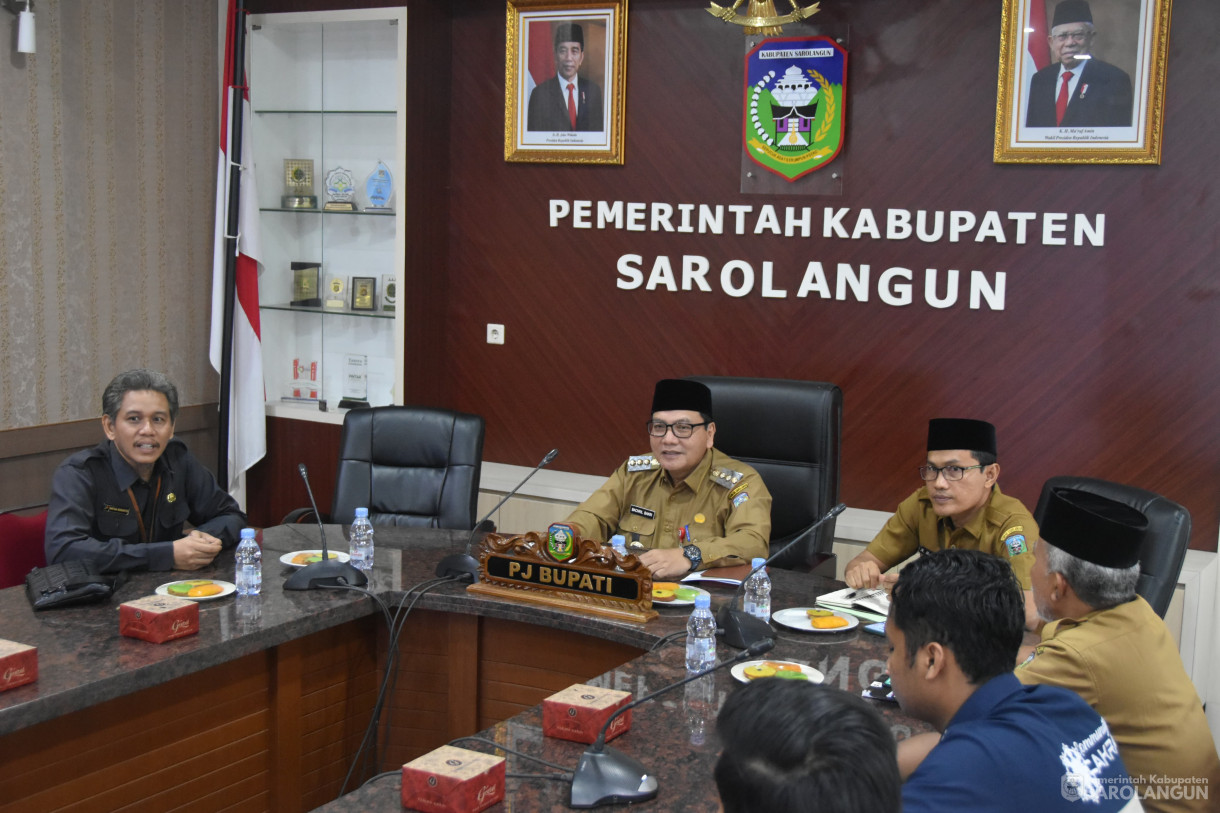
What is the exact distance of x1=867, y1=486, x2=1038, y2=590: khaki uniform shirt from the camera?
2.84 metres

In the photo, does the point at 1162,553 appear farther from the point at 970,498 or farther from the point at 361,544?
the point at 361,544

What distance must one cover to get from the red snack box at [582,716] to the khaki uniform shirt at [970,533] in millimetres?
1079

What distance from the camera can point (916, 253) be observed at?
166 inches

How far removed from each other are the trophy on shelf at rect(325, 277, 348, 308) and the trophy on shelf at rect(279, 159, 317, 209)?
33 centimetres

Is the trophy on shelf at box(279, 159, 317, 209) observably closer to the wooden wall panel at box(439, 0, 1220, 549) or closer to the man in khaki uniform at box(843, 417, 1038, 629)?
the wooden wall panel at box(439, 0, 1220, 549)

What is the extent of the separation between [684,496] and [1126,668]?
1.56 metres

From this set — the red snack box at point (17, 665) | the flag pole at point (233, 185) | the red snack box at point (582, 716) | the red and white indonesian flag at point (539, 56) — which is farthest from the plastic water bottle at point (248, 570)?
the red and white indonesian flag at point (539, 56)

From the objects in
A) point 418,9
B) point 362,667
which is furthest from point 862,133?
point 362,667

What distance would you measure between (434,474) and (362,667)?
921 millimetres

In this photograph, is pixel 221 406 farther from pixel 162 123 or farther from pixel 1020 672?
pixel 1020 672

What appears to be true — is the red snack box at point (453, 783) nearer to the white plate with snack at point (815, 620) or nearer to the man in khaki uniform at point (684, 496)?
the white plate with snack at point (815, 620)

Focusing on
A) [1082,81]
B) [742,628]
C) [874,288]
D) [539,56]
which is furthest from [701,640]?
[539,56]

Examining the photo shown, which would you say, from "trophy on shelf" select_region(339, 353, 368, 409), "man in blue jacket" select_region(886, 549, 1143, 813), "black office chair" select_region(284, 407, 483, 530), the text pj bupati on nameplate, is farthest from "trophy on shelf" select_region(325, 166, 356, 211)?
"man in blue jacket" select_region(886, 549, 1143, 813)

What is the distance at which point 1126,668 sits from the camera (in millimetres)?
Result: 1921
